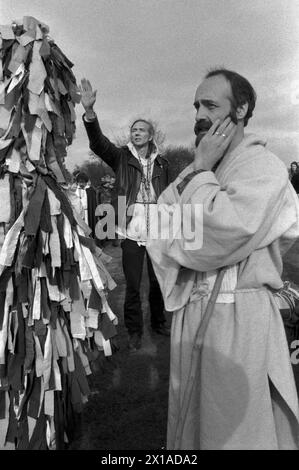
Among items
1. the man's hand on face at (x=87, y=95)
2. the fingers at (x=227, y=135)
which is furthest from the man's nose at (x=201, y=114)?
the man's hand on face at (x=87, y=95)

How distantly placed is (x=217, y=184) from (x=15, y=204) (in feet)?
3.85

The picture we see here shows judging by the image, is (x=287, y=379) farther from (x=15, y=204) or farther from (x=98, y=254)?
(x=15, y=204)

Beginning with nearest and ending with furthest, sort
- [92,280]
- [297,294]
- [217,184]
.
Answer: [217,184] < [297,294] < [92,280]

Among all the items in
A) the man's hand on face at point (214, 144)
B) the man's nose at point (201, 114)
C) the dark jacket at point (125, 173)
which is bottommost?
the man's hand on face at point (214, 144)

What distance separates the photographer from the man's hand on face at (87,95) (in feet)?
9.78

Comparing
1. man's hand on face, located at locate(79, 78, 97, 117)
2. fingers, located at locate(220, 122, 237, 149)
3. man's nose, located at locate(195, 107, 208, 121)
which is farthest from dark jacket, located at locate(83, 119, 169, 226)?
fingers, located at locate(220, 122, 237, 149)

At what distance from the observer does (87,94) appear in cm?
309

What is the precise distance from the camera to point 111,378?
344 cm

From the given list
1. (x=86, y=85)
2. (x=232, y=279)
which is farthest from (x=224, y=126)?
(x=86, y=85)

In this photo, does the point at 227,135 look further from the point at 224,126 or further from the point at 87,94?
the point at 87,94

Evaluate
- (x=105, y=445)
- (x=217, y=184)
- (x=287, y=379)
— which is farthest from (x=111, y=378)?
(x=217, y=184)

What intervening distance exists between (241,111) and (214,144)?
0.75ft

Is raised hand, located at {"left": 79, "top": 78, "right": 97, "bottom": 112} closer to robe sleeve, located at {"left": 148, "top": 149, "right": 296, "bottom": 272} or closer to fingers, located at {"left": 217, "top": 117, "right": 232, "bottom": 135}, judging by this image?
fingers, located at {"left": 217, "top": 117, "right": 232, "bottom": 135}

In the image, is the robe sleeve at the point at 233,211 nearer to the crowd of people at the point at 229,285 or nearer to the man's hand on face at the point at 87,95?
the crowd of people at the point at 229,285
